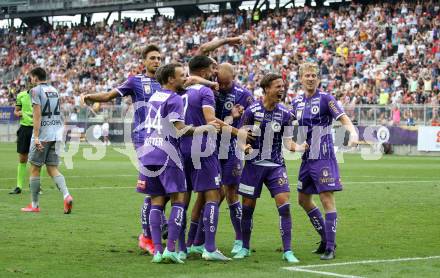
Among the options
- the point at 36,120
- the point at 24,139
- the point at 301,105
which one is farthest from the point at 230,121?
the point at 24,139

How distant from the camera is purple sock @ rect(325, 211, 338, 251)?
9.98m

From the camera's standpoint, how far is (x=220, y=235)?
468 inches

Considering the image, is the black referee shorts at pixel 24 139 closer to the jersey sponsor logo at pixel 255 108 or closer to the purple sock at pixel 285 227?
the jersey sponsor logo at pixel 255 108

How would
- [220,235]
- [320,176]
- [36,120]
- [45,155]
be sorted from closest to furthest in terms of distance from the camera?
[320,176]
[220,235]
[36,120]
[45,155]

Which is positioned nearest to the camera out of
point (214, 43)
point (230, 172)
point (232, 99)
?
point (230, 172)

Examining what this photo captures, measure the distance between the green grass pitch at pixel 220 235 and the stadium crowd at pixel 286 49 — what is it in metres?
19.1

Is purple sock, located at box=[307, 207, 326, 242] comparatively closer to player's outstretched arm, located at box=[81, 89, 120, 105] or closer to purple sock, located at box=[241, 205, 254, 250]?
purple sock, located at box=[241, 205, 254, 250]

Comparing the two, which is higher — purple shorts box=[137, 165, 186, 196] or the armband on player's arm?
the armband on player's arm

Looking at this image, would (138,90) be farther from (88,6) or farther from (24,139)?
(88,6)

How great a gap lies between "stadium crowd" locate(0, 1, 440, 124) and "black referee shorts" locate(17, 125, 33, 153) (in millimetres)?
17347

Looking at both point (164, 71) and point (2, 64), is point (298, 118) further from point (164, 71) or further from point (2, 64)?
point (2, 64)

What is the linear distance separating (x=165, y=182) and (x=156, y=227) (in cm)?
52

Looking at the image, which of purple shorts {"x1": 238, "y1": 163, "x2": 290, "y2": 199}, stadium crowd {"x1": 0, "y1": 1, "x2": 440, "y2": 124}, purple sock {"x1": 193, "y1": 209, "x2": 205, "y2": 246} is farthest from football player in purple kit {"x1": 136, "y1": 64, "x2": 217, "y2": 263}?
stadium crowd {"x1": 0, "y1": 1, "x2": 440, "y2": 124}

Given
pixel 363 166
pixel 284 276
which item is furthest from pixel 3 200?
pixel 363 166
